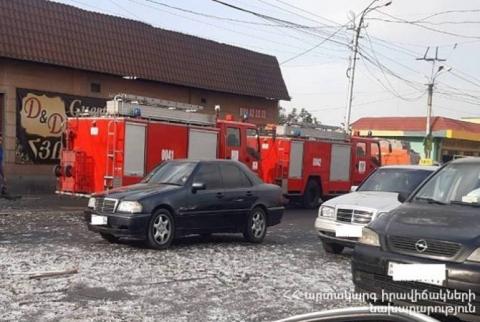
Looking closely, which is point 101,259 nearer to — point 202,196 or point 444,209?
point 202,196

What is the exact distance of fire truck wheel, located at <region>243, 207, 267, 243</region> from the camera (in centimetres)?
1173

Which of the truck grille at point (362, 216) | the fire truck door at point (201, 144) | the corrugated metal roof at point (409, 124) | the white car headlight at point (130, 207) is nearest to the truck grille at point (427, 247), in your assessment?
the truck grille at point (362, 216)

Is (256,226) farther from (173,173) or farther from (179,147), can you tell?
(179,147)

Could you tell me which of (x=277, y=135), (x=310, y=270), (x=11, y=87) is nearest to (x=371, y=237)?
(x=310, y=270)

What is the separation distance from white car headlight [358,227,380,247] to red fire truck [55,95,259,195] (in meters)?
9.38

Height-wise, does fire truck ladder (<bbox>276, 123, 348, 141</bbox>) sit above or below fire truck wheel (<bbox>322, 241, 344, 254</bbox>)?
above

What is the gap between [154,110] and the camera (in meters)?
15.7

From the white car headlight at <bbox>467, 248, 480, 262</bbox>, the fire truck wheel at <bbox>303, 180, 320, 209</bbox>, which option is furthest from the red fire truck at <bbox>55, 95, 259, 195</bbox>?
the white car headlight at <bbox>467, 248, 480, 262</bbox>

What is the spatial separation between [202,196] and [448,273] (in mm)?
6051

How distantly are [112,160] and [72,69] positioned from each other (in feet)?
26.9

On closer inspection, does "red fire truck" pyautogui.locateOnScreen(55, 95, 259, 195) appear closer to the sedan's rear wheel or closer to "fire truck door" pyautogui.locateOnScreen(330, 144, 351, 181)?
the sedan's rear wheel

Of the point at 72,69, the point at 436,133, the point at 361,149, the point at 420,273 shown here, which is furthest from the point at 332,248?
the point at 436,133

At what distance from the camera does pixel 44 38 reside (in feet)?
67.6

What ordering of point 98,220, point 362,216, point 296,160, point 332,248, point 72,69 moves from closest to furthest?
point 362,216
point 98,220
point 332,248
point 296,160
point 72,69
